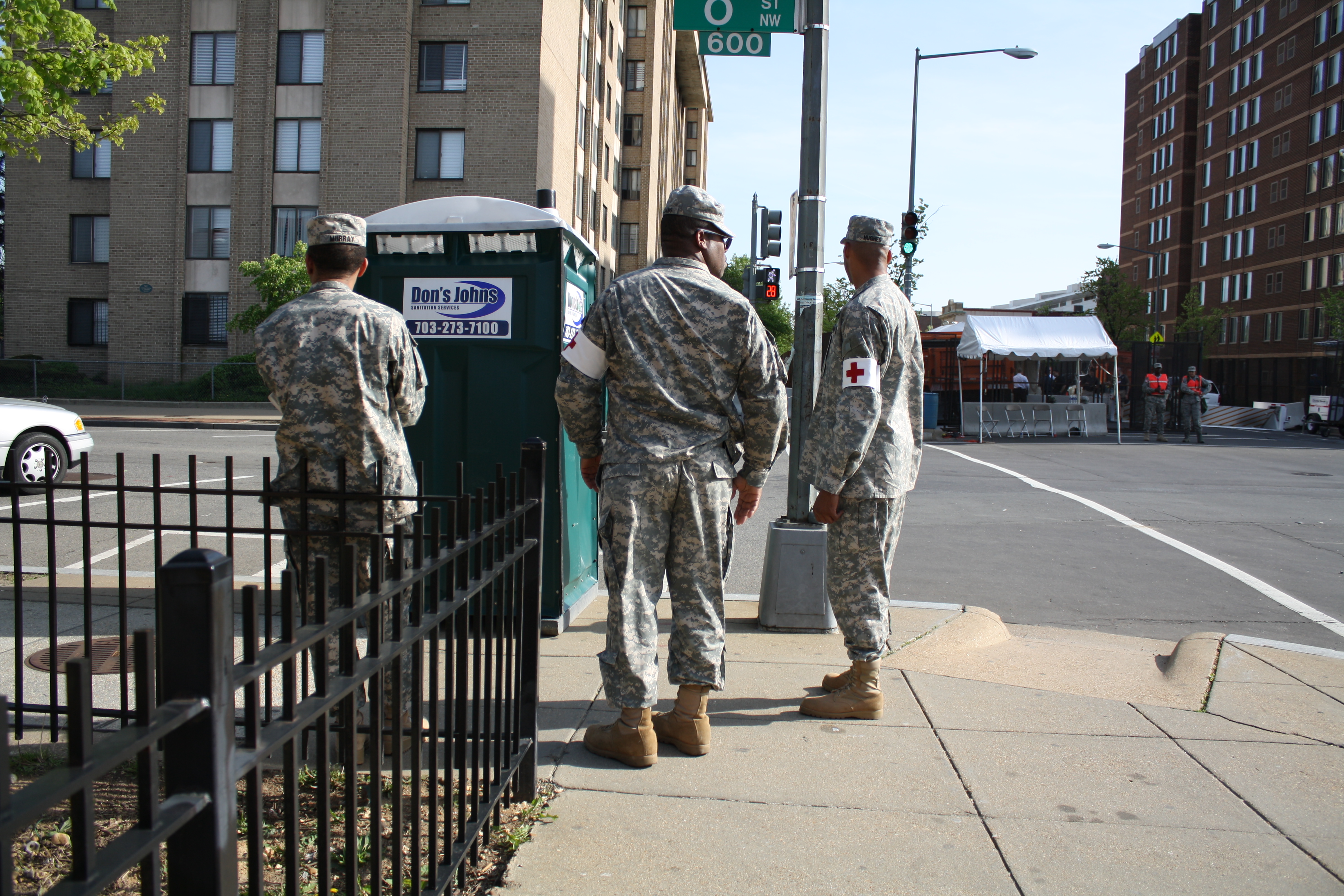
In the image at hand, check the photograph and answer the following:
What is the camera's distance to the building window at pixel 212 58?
30.2 m

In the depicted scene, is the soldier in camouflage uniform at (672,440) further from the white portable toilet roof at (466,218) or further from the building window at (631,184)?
the building window at (631,184)

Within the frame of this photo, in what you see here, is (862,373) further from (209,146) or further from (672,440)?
(209,146)

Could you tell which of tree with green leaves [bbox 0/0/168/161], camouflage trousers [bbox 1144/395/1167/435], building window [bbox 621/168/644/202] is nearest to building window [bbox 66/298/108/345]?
tree with green leaves [bbox 0/0/168/161]

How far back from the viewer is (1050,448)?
21047 mm

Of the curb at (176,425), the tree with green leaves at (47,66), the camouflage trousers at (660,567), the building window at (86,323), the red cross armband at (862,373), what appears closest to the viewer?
the camouflage trousers at (660,567)

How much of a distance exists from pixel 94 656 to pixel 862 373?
12.3ft

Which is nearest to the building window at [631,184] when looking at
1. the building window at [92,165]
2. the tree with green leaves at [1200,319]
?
the building window at [92,165]

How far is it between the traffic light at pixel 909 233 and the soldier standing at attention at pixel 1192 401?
893 centimetres

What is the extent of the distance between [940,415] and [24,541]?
22.8m

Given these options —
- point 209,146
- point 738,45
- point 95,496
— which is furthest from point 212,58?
point 738,45

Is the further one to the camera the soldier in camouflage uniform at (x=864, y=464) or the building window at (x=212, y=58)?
the building window at (x=212, y=58)

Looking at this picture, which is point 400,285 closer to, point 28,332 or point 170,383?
point 170,383

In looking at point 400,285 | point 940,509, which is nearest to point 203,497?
point 400,285

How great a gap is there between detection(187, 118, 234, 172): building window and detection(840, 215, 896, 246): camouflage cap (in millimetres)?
30805
